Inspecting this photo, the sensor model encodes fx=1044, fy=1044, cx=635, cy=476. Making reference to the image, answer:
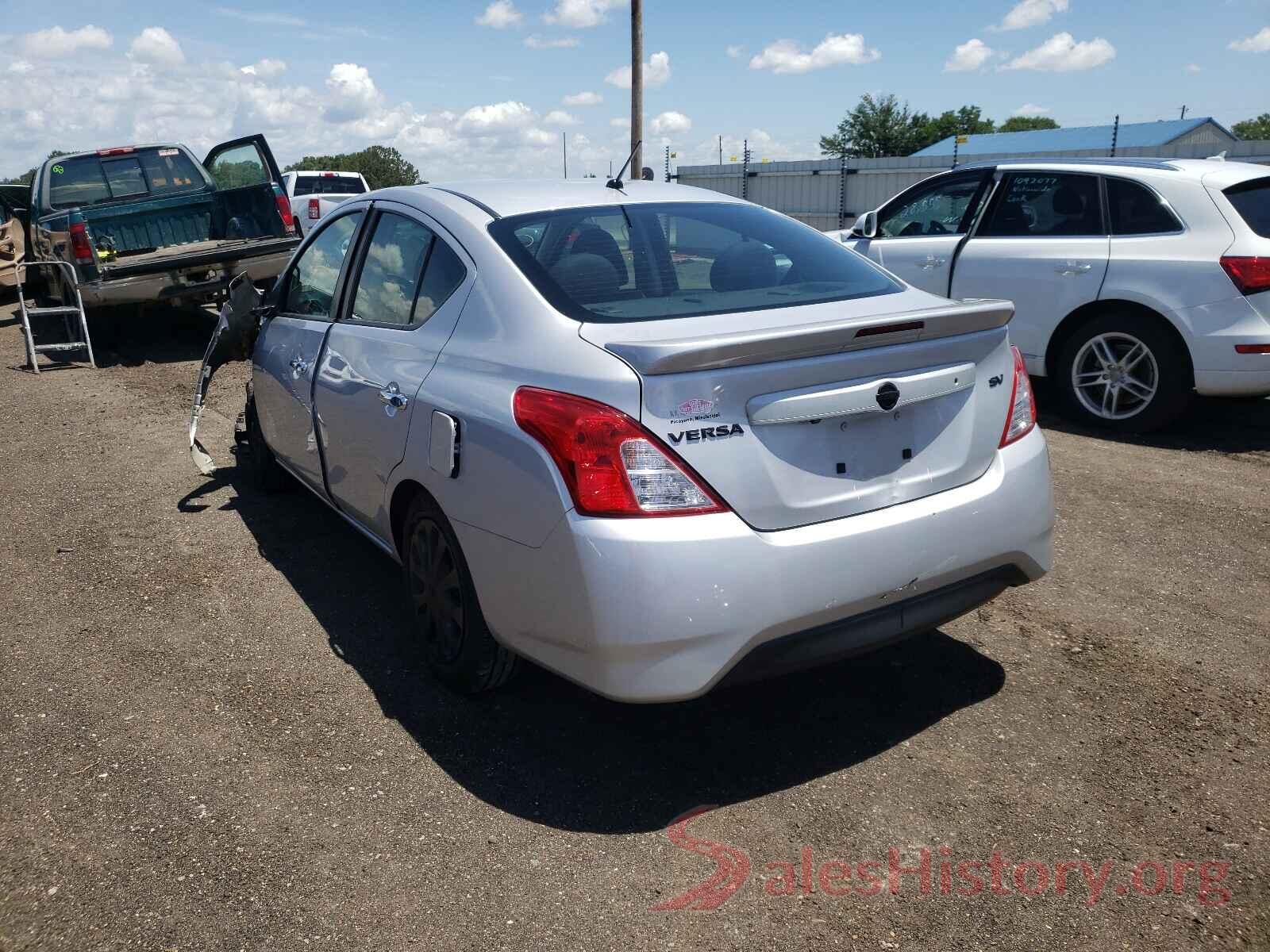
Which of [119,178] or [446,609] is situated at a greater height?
[119,178]

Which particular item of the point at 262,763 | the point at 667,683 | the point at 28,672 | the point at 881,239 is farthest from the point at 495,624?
the point at 881,239

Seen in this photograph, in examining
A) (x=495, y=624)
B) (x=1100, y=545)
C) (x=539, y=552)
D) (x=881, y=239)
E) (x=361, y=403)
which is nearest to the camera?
(x=539, y=552)

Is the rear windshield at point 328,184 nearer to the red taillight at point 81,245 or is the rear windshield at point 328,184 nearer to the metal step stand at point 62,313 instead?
the metal step stand at point 62,313

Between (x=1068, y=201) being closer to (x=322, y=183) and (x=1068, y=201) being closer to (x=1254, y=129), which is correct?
(x=322, y=183)

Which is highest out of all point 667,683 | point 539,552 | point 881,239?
point 881,239

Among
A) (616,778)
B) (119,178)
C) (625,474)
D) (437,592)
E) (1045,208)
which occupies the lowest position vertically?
(616,778)

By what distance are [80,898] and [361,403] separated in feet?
6.06

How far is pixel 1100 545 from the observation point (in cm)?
478

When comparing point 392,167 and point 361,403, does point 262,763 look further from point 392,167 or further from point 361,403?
point 392,167

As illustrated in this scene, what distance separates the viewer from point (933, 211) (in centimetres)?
788

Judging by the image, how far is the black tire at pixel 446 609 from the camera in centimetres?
328

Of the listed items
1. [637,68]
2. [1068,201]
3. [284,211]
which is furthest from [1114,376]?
[637,68]

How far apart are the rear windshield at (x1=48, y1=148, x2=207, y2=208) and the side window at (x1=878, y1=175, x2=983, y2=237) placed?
782 cm

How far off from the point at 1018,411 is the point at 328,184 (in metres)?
20.6
